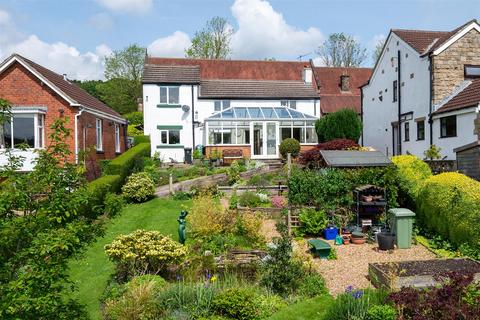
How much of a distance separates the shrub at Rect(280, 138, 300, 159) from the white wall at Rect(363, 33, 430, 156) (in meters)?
6.51

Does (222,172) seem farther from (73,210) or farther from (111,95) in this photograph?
(111,95)

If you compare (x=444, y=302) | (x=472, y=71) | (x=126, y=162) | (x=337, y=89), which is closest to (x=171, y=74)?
(x=126, y=162)

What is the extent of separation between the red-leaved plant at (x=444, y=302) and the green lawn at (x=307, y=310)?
151cm

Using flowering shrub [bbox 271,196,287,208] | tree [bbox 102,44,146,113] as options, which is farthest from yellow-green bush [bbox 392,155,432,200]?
tree [bbox 102,44,146,113]

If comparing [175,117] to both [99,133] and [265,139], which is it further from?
[99,133]

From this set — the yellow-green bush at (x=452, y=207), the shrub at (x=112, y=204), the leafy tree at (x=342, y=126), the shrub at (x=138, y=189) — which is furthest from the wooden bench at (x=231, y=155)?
the shrub at (x=112, y=204)

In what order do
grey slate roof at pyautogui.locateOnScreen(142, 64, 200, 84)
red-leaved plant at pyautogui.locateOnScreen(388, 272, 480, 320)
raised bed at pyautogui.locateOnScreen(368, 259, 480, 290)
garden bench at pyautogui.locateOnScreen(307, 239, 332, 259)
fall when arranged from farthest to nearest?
grey slate roof at pyautogui.locateOnScreen(142, 64, 200, 84)
garden bench at pyautogui.locateOnScreen(307, 239, 332, 259)
raised bed at pyautogui.locateOnScreen(368, 259, 480, 290)
red-leaved plant at pyautogui.locateOnScreen(388, 272, 480, 320)

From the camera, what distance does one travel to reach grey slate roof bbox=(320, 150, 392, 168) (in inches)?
642

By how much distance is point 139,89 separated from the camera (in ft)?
193

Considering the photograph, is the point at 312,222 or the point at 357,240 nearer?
the point at 357,240

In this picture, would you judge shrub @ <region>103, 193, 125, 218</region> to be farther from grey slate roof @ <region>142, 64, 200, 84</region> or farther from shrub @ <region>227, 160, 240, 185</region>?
grey slate roof @ <region>142, 64, 200, 84</region>

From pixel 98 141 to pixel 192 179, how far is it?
6.44m

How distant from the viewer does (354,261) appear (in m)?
12.0

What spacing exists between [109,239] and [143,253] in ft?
14.5
